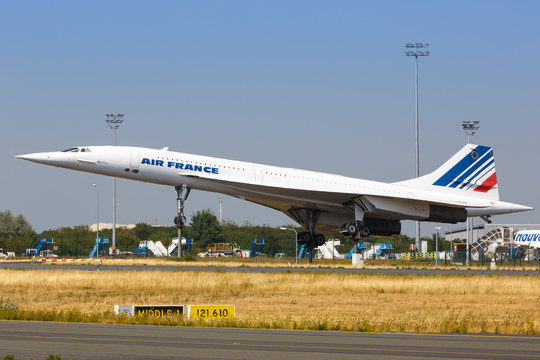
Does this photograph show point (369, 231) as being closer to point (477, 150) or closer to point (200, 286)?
point (477, 150)

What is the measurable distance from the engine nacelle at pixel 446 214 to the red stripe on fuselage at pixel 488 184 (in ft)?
6.65

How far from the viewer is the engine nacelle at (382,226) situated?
49531mm

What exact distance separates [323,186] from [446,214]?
27.3 ft

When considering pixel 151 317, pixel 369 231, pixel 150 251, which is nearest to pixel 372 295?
pixel 151 317

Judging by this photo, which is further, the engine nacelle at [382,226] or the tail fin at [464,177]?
the tail fin at [464,177]

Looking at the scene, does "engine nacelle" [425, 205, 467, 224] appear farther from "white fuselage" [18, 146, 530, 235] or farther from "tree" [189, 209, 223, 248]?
"tree" [189, 209, 223, 248]

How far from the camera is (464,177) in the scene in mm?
50531

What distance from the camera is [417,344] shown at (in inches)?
591

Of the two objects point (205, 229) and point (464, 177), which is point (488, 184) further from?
point (205, 229)

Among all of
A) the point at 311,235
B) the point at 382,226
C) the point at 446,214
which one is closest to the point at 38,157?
the point at 311,235

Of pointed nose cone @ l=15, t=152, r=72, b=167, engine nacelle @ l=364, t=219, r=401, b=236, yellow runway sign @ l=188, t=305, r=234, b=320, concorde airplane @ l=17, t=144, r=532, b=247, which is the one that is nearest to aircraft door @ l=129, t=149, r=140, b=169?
concorde airplane @ l=17, t=144, r=532, b=247

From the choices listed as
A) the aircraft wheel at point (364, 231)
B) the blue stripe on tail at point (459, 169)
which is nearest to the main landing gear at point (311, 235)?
the aircraft wheel at point (364, 231)

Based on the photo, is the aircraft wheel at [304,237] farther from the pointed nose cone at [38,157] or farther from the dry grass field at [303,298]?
→ the pointed nose cone at [38,157]

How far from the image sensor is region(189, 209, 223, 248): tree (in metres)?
96.1
